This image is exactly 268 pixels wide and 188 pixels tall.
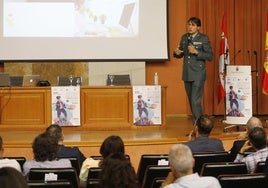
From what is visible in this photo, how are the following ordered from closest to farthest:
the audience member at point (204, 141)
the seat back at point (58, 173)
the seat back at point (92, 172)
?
the seat back at point (58, 173) < the seat back at point (92, 172) < the audience member at point (204, 141)

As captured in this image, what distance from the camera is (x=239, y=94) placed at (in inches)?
290

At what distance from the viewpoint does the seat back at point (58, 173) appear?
3391 millimetres

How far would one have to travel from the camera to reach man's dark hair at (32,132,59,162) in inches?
146

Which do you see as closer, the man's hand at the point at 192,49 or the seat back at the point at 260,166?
the seat back at the point at 260,166

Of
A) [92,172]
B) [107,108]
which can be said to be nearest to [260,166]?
[92,172]

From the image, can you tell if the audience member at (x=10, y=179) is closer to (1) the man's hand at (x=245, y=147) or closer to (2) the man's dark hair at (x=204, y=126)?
(1) the man's hand at (x=245, y=147)

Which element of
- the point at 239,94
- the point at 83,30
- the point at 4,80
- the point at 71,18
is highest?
the point at 71,18

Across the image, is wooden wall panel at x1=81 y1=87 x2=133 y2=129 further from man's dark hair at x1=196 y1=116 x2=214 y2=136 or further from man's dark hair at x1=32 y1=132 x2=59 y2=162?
man's dark hair at x1=32 y1=132 x2=59 y2=162

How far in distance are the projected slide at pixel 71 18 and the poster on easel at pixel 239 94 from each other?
103 inches

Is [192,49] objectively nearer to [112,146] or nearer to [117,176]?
[112,146]

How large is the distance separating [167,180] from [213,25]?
7.21 m

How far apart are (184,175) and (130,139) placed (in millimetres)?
3601

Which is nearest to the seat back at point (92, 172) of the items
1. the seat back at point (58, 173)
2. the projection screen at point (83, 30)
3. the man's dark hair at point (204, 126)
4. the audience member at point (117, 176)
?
the seat back at point (58, 173)

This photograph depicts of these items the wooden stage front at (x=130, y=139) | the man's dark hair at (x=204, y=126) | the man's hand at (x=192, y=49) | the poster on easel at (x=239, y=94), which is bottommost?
the wooden stage front at (x=130, y=139)
